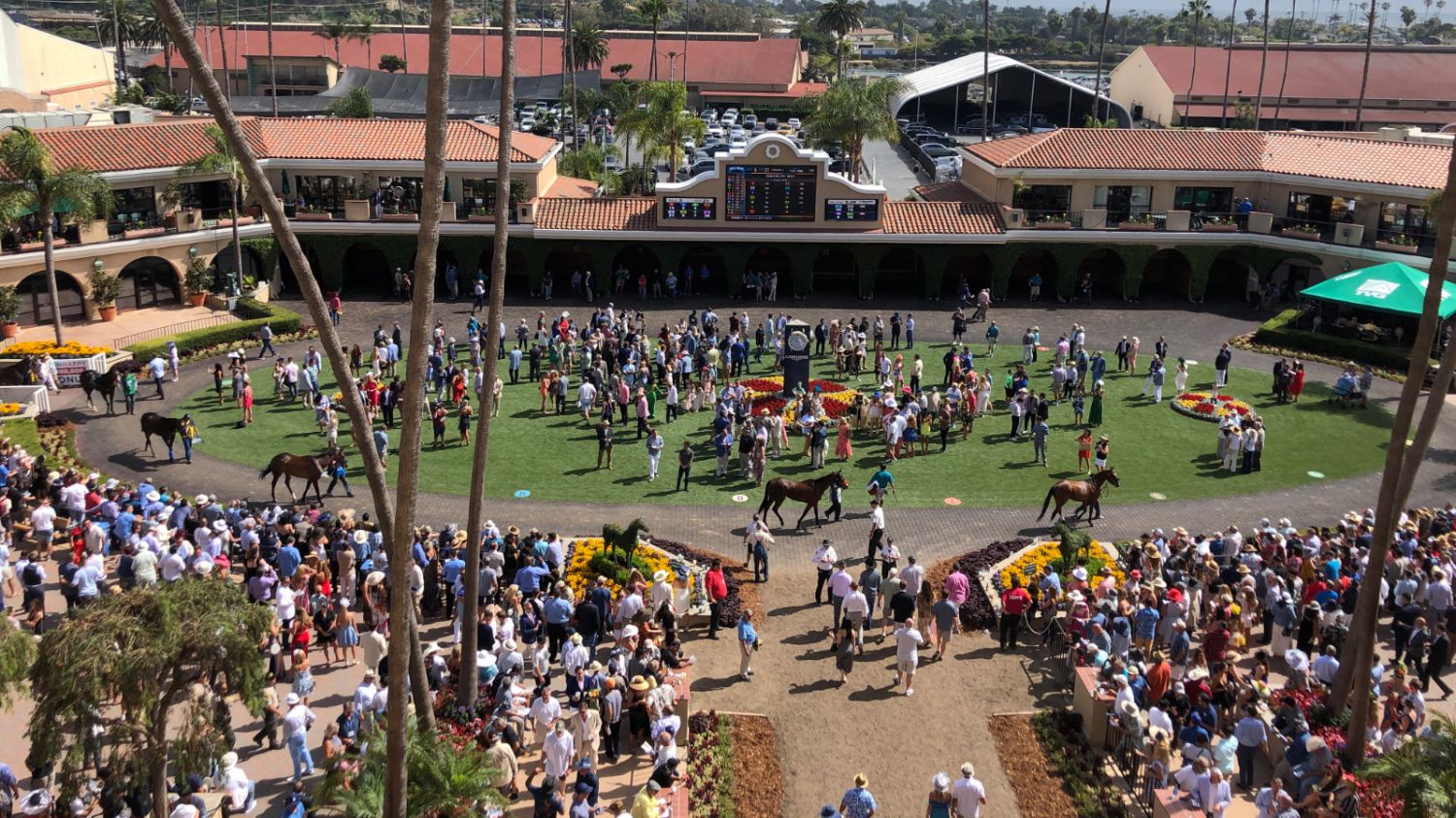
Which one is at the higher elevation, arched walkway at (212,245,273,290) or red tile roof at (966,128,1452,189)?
red tile roof at (966,128,1452,189)

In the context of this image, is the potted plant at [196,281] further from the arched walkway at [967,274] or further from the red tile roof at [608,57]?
the red tile roof at [608,57]

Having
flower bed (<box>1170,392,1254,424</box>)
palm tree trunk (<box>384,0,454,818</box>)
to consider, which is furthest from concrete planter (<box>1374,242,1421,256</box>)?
palm tree trunk (<box>384,0,454,818</box>)

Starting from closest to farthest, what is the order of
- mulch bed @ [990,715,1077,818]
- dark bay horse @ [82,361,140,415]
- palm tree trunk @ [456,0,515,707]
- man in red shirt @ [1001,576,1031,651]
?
mulch bed @ [990,715,1077,818] → palm tree trunk @ [456,0,515,707] → man in red shirt @ [1001,576,1031,651] → dark bay horse @ [82,361,140,415]

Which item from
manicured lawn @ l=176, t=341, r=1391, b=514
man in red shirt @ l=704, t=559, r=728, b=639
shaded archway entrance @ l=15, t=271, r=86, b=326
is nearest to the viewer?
man in red shirt @ l=704, t=559, r=728, b=639

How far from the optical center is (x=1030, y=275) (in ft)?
163

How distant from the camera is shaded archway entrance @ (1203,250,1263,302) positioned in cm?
4806

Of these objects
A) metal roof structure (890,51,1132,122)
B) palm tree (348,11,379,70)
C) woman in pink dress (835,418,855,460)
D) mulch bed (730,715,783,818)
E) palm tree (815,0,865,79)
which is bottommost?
mulch bed (730,715,783,818)

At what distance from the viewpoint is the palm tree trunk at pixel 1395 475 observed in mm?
17969

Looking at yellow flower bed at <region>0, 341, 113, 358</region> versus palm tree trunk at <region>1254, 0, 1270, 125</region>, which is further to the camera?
palm tree trunk at <region>1254, 0, 1270, 125</region>

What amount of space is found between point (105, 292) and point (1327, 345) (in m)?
39.5

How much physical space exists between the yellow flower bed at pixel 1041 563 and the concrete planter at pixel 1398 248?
80.6 ft

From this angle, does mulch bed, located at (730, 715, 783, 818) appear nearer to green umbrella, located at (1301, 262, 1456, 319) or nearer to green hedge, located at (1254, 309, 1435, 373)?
green umbrella, located at (1301, 262, 1456, 319)

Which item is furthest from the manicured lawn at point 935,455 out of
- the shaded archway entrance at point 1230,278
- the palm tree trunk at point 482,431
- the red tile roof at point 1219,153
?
the red tile roof at point 1219,153

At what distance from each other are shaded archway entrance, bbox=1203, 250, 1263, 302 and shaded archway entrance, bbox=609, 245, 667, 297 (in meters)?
20.7
